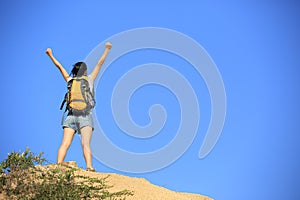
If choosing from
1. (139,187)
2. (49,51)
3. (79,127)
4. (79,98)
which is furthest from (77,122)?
(139,187)

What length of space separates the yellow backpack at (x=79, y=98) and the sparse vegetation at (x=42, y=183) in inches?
73.4

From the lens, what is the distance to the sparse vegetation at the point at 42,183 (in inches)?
206

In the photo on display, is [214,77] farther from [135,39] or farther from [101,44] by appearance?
[101,44]

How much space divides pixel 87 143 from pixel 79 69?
168 centimetres

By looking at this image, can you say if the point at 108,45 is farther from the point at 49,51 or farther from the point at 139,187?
the point at 139,187

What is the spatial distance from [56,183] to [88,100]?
295 centimetres

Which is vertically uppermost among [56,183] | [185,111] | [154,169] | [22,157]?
[185,111]

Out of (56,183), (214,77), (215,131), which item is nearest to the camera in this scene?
(56,183)

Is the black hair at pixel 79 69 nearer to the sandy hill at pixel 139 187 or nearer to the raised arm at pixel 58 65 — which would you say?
the raised arm at pixel 58 65

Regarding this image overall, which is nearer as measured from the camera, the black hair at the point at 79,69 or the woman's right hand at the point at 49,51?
the black hair at the point at 79,69

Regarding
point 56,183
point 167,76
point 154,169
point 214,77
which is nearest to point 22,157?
point 56,183

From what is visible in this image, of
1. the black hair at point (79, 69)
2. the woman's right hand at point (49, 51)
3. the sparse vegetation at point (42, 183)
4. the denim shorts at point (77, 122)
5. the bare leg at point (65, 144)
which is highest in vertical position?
the woman's right hand at point (49, 51)

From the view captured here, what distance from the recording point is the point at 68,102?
810 cm

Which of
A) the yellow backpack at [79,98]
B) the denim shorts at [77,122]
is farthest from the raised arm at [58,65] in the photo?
the denim shorts at [77,122]
